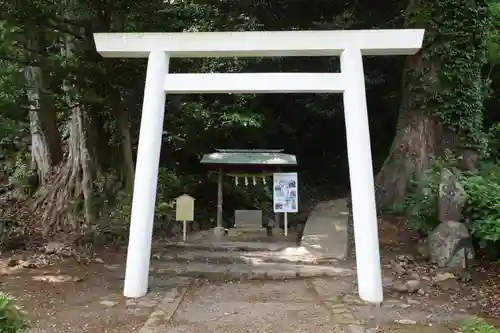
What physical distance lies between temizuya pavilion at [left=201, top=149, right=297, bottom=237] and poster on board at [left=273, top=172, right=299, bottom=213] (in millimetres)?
278

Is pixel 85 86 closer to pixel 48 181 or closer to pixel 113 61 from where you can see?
pixel 113 61

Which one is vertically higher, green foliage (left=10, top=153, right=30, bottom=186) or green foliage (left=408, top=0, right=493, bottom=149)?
green foliage (left=408, top=0, right=493, bottom=149)

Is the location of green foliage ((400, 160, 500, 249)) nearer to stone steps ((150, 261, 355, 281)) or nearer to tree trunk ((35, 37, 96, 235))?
stone steps ((150, 261, 355, 281))

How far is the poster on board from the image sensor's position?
33.6ft

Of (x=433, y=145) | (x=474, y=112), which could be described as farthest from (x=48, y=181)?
(x=474, y=112)

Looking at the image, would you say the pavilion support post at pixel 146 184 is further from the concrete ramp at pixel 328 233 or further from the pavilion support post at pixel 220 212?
the pavilion support post at pixel 220 212

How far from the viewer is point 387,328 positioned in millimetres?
4996

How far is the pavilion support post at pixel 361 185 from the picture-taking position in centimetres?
584

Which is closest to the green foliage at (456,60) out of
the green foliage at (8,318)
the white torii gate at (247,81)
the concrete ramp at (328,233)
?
A: the concrete ramp at (328,233)

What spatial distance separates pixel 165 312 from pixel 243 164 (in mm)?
5220

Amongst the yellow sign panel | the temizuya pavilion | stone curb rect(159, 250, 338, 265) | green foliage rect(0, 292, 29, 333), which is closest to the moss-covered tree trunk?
the temizuya pavilion

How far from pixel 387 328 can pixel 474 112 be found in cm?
593

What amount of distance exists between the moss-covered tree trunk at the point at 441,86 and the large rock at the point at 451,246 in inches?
98.0

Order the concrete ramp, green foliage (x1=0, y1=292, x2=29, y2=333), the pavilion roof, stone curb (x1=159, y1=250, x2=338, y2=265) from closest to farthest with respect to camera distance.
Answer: green foliage (x1=0, y1=292, x2=29, y2=333), stone curb (x1=159, y1=250, x2=338, y2=265), the concrete ramp, the pavilion roof
